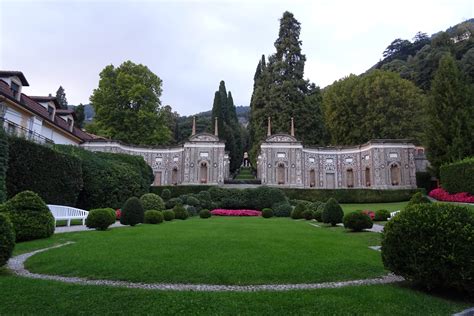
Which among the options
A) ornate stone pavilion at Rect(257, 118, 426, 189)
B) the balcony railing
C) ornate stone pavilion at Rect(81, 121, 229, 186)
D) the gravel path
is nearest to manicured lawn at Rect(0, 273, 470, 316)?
the gravel path

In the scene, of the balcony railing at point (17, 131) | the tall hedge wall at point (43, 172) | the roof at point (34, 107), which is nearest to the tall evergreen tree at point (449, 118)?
the tall hedge wall at point (43, 172)

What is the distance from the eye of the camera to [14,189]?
1584 centimetres

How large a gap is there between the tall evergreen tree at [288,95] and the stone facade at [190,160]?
314 inches

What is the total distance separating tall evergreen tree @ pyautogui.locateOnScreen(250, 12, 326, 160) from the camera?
46.0 meters

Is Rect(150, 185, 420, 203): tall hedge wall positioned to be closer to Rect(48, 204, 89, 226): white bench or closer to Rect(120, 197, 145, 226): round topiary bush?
Rect(120, 197, 145, 226): round topiary bush

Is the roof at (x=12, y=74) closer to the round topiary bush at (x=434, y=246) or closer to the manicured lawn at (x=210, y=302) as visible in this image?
the manicured lawn at (x=210, y=302)

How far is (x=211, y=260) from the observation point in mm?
7938

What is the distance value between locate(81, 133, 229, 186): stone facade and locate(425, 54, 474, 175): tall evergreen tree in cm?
2274

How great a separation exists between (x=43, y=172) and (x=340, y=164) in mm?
34350

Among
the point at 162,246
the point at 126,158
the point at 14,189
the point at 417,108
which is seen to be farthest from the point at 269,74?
the point at 162,246

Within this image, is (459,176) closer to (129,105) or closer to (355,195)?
(355,195)

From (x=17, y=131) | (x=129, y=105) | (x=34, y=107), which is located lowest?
(x=17, y=131)

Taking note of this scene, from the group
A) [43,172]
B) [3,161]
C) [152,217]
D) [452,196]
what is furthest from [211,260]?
[452,196]

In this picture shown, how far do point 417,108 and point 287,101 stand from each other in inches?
648
